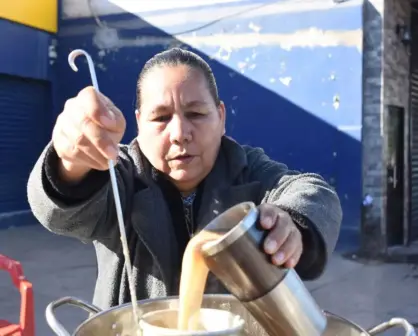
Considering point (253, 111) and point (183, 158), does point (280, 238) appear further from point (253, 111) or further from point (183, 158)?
point (253, 111)

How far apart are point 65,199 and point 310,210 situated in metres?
0.49

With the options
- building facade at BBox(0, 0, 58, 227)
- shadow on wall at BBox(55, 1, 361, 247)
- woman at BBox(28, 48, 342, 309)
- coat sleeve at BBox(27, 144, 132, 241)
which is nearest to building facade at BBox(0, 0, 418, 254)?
shadow on wall at BBox(55, 1, 361, 247)

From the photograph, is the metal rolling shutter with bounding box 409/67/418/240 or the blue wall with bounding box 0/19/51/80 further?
the blue wall with bounding box 0/19/51/80

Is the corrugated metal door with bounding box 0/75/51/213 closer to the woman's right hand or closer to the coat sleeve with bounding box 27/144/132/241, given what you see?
the coat sleeve with bounding box 27/144/132/241

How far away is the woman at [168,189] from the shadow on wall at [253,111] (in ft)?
18.1

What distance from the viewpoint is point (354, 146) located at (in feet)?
22.4

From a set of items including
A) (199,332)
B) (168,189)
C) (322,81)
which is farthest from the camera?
(322,81)

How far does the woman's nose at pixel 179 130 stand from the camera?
1.32m

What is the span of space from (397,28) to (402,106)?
940 millimetres

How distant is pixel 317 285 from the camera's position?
5.26m

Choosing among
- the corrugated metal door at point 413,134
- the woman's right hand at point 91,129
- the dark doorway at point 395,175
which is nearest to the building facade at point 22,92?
the dark doorway at point 395,175

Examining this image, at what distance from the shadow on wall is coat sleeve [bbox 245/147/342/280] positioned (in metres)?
5.59

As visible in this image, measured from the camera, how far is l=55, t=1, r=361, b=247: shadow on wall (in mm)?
6906

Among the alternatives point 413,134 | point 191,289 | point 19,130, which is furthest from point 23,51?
point 191,289
